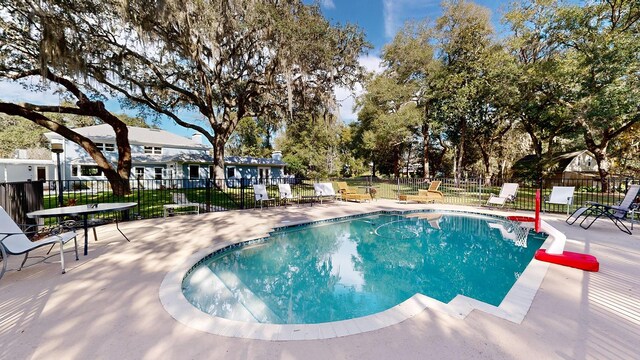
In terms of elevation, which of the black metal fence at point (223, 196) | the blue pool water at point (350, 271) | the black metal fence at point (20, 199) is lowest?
the blue pool water at point (350, 271)

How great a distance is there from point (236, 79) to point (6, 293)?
1173 cm

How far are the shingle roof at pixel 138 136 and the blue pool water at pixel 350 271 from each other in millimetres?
21269

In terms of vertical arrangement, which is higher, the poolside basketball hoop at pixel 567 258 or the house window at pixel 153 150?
the house window at pixel 153 150

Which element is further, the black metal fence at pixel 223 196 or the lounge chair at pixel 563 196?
the black metal fence at pixel 223 196

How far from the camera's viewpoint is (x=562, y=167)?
24031 mm

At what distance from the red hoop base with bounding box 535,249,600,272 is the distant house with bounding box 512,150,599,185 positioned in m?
20.9

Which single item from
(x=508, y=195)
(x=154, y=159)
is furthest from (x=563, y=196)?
(x=154, y=159)

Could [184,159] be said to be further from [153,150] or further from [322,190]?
[322,190]

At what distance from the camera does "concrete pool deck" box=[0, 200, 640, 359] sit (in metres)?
2.06

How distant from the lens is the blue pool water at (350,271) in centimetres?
351

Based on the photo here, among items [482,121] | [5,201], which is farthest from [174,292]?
[482,121]

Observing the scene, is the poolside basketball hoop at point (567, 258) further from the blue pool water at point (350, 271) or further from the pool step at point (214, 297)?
the pool step at point (214, 297)

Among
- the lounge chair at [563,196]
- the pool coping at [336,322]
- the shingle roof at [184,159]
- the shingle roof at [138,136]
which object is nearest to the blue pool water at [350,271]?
the pool coping at [336,322]

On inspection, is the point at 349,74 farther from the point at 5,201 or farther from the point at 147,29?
the point at 5,201
